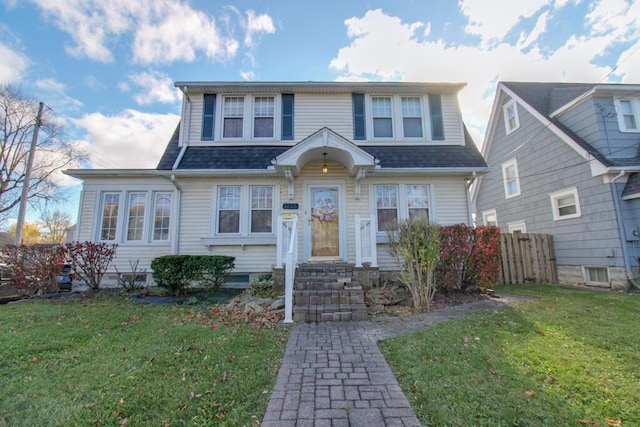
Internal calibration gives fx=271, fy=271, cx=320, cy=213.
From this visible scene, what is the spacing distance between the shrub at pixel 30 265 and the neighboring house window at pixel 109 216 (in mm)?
1225

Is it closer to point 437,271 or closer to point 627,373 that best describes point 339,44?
point 437,271

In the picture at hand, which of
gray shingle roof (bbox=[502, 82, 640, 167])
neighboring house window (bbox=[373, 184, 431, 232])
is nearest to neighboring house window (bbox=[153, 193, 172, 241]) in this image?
neighboring house window (bbox=[373, 184, 431, 232])

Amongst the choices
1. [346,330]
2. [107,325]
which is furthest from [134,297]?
[346,330]

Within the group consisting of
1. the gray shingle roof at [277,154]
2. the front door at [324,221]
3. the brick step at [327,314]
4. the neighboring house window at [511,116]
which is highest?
the neighboring house window at [511,116]

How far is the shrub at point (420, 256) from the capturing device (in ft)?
18.2

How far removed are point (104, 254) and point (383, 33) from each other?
11.1 metres

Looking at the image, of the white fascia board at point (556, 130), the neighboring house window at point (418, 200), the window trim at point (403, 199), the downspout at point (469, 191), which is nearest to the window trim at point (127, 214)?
the window trim at point (403, 199)

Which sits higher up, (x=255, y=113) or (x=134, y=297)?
(x=255, y=113)

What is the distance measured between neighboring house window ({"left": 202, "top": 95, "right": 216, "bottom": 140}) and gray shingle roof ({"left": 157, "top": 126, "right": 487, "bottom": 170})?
57cm

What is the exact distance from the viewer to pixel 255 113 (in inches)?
363

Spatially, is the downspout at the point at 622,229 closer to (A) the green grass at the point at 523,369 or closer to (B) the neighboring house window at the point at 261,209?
(A) the green grass at the point at 523,369

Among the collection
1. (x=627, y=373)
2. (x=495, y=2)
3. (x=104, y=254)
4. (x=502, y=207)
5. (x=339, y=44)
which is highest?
(x=339, y=44)

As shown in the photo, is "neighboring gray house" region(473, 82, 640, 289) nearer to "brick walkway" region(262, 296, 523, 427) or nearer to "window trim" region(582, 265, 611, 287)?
"window trim" region(582, 265, 611, 287)

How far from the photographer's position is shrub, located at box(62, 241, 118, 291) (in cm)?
721
